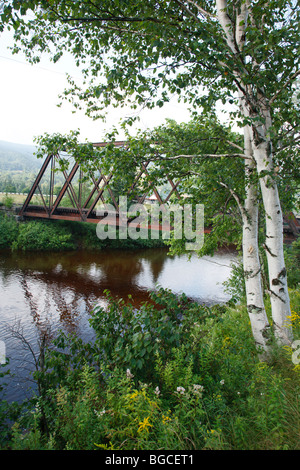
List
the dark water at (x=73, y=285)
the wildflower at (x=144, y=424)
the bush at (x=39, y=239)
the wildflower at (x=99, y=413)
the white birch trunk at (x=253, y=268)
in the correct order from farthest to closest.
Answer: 1. the bush at (x=39, y=239)
2. the dark water at (x=73, y=285)
3. the white birch trunk at (x=253, y=268)
4. the wildflower at (x=99, y=413)
5. the wildflower at (x=144, y=424)

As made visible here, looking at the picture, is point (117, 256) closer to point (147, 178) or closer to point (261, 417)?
point (147, 178)

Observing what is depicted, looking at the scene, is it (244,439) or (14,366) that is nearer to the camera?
(244,439)

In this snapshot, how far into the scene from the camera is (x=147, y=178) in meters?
4.44

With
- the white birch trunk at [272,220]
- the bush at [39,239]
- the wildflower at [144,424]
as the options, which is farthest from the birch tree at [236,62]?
the bush at [39,239]

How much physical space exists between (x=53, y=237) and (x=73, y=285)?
29.4ft

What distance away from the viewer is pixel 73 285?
43.2ft

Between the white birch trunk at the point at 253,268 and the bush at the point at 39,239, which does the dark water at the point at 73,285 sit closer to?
the bush at the point at 39,239

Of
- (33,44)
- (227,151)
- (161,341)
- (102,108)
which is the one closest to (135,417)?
(161,341)

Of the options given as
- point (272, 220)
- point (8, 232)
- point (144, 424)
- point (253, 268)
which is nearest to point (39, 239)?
point (8, 232)

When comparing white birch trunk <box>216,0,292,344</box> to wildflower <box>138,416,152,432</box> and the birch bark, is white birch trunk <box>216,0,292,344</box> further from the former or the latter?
wildflower <box>138,416,152,432</box>

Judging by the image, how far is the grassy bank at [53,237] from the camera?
66.1 feet

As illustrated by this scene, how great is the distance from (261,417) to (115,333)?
193cm

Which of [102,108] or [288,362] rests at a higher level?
[102,108]

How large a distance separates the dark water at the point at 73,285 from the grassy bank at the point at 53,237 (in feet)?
4.63
